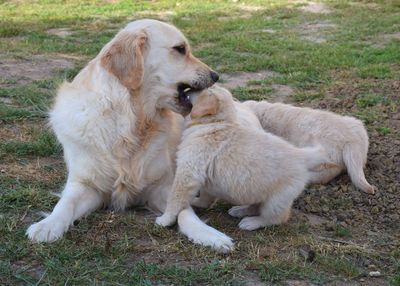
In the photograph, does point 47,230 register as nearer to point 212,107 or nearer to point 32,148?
point 212,107

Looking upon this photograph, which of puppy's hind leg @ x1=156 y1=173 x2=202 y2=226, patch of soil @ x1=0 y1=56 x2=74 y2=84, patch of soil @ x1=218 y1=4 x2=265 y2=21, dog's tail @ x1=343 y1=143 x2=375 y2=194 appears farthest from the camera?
patch of soil @ x1=218 y1=4 x2=265 y2=21

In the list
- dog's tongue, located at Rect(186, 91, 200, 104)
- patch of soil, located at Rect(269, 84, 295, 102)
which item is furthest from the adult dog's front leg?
patch of soil, located at Rect(269, 84, 295, 102)

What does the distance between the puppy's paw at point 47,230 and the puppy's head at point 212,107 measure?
1.03 meters

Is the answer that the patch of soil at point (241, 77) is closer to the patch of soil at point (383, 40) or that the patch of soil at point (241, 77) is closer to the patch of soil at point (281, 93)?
the patch of soil at point (281, 93)

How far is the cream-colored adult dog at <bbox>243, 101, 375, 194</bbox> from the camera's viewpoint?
440cm

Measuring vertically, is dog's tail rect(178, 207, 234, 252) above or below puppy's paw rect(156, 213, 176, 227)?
above

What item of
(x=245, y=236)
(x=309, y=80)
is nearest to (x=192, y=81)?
(x=245, y=236)

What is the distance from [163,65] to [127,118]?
0.43 meters

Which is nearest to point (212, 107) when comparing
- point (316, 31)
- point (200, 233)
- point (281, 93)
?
point (200, 233)

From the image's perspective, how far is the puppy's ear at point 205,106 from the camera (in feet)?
12.3

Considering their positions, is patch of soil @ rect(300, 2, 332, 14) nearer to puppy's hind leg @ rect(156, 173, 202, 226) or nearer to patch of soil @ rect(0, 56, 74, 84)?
patch of soil @ rect(0, 56, 74, 84)

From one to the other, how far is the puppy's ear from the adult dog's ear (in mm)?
374

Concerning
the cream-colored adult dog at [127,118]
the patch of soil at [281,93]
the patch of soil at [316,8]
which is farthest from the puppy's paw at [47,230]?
the patch of soil at [316,8]

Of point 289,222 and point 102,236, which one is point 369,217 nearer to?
point 289,222
